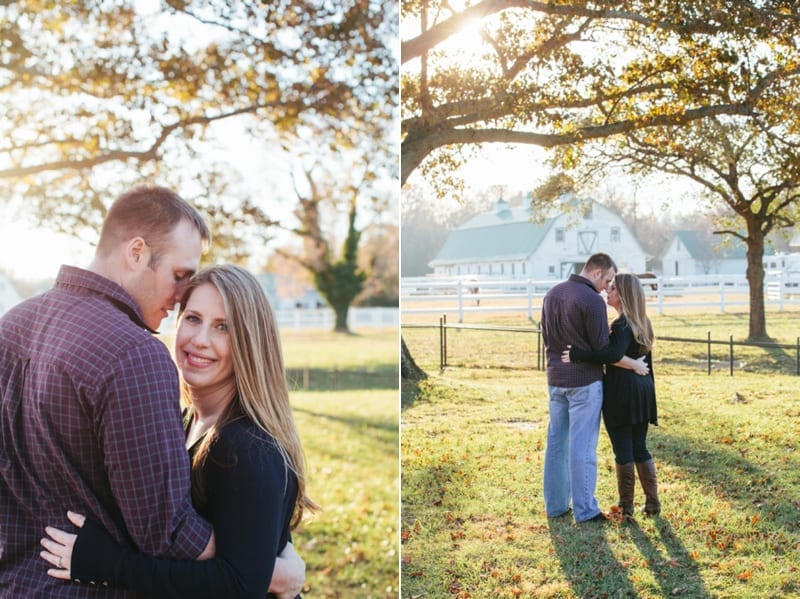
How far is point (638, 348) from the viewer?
104 inches

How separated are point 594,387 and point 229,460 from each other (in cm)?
158

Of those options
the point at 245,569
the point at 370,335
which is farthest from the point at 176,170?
the point at 370,335

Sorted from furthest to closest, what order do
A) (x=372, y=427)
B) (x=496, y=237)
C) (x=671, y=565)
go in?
1. (x=372, y=427)
2. (x=496, y=237)
3. (x=671, y=565)

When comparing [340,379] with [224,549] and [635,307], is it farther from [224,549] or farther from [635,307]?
[224,549]

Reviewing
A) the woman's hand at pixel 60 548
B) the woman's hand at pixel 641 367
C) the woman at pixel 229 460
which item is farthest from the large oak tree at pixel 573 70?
the woman's hand at pixel 60 548

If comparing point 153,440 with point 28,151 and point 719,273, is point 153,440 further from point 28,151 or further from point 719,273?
point 28,151

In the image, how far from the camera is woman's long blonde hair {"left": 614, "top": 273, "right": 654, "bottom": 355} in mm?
2604

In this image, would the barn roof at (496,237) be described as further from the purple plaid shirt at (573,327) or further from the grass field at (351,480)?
the grass field at (351,480)

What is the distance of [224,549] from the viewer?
1.39 m

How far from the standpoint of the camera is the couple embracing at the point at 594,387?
104 inches

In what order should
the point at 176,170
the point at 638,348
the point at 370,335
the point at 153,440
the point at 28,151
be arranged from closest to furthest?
1. the point at 153,440
2. the point at 638,348
3. the point at 28,151
4. the point at 176,170
5. the point at 370,335

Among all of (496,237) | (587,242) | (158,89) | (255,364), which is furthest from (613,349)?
(158,89)

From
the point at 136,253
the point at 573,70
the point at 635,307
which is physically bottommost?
the point at 635,307

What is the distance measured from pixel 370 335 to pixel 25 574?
1749 centimetres
